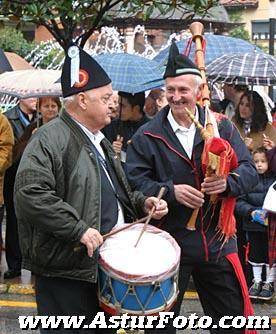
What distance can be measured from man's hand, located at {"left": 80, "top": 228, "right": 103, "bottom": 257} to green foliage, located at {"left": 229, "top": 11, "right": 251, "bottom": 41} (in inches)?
1409

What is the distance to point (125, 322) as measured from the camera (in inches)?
151

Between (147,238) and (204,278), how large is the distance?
2.51 feet

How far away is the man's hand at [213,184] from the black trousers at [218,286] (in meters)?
0.50

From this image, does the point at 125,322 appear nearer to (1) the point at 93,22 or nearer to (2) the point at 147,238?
(2) the point at 147,238

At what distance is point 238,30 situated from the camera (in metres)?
41.4

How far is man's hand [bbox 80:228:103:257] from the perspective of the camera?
3.54 m

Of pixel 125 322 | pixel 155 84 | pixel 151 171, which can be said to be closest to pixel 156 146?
pixel 151 171

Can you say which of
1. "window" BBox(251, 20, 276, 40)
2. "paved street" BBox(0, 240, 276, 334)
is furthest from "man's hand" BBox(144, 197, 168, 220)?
"window" BBox(251, 20, 276, 40)

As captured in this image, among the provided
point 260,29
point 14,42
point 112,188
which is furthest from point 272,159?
point 260,29

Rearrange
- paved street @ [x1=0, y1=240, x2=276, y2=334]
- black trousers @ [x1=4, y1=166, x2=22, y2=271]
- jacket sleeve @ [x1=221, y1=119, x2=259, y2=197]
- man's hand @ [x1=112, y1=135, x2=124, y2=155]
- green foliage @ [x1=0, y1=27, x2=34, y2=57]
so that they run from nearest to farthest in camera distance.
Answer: jacket sleeve @ [x1=221, y1=119, x2=259, y2=197], paved street @ [x1=0, y1=240, x2=276, y2=334], man's hand @ [x1=112, y1=135, x2=124, y2=155], black trousers @ [x1=4, y1=166, x2=22, y2=271], green foliage @ [x1=0, y1=27, x2=34, y2=57]

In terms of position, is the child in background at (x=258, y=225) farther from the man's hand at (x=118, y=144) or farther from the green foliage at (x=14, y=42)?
the green foliage at (x=14, y=42)

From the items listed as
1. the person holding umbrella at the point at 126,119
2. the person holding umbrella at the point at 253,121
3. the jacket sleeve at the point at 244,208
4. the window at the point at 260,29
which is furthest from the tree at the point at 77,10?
the window at the point at 260,29

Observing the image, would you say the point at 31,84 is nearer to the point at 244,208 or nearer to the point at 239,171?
the point at 244,208

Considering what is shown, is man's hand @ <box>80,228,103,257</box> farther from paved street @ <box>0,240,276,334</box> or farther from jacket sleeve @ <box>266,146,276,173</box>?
jacket sleeve @ <box>266,146,276,173</box>
